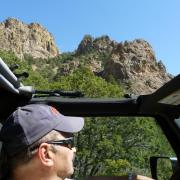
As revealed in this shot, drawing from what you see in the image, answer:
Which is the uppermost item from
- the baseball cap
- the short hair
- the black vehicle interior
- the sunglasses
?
the black vehicle interior

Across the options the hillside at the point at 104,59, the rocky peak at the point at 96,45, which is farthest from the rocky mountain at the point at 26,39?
the rocky peak at the point at 96,45

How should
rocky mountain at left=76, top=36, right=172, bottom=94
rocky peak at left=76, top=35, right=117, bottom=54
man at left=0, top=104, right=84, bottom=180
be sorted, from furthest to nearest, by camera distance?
rocky peak at left=76, top=35, right=117, bottom=54 < rocky mountain at left=76, top=36, right=172, bottom=94 < man at left=0, top=104, right=84, bottom=180

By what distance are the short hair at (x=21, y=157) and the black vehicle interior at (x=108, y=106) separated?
865 millimetres

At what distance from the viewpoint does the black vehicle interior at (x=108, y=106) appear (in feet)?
10.6

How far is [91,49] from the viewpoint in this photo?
135375mm

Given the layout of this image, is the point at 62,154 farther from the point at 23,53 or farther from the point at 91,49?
the point at 23,53

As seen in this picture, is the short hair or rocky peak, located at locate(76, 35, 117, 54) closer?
the short hair

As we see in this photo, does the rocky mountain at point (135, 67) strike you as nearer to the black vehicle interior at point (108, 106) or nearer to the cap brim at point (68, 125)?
the black vehicle interior at point (108, 106)

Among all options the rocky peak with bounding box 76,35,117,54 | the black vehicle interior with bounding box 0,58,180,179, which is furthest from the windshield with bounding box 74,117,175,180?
the rocky peak with bounding box 76,35,117,54

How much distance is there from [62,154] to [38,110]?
0.21 m

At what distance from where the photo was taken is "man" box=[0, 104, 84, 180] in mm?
2150

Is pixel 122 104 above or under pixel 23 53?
under

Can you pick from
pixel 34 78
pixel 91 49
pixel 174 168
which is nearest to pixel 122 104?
pixel 174 168

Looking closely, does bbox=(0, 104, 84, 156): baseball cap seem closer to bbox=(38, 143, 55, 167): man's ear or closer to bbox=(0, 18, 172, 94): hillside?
bbox=(38, 143, 55, 167): man's ear
